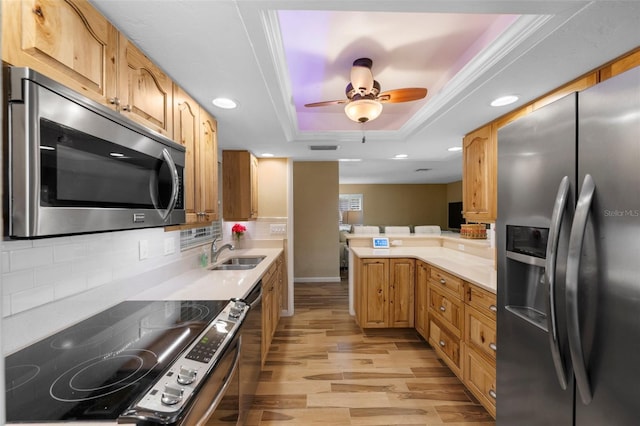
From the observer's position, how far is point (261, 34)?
1235 millimetres

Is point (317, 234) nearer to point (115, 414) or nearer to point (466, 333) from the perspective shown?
point (466, 333)

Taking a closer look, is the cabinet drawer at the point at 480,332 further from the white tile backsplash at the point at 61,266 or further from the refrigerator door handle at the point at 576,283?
the white tile backsplash at the point at 61,266

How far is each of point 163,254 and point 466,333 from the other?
7.35 feet

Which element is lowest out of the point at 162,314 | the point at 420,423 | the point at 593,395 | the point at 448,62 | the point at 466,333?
the point at 420,423

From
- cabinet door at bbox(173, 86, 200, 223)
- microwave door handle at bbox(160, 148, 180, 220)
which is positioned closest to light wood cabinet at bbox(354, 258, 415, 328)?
cabinet door at bbox(173, 86, 200, 223)

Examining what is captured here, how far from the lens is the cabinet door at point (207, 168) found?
189 centimetres

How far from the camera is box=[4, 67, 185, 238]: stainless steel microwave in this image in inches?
29.5

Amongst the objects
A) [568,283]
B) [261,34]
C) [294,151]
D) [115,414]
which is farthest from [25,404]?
[294,151]

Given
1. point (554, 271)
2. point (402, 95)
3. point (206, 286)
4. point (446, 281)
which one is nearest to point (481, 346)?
point (446, 281)

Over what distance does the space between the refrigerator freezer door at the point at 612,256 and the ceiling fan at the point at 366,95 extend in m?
1.12

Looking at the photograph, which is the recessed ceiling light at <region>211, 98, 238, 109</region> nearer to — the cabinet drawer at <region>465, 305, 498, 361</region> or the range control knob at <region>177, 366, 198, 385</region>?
the range control knob at <region>177, 366, 198, 385</region>

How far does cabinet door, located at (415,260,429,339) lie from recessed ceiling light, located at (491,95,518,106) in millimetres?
1568

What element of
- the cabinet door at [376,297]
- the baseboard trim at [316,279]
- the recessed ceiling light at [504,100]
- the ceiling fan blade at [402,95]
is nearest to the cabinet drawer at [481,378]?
the cabinet door at [376,297]

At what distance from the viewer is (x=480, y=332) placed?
194 cm
